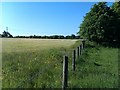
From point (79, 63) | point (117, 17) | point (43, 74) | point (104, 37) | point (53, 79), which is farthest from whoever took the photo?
point (117, 17)

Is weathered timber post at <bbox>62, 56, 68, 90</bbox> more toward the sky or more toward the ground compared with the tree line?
more toward the ground

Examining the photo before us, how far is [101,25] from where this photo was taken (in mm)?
54250

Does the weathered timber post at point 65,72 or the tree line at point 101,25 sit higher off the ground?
the tree line at point 101,25

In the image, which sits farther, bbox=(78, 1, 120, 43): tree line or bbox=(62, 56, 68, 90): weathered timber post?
bbox=(78, 1, 120, 43): tree line

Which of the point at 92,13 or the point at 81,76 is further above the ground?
the point at 92,13

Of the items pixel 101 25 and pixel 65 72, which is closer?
pixel 65 72

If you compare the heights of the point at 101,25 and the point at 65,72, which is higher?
the point at 101,25

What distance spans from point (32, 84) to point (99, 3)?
166 feet

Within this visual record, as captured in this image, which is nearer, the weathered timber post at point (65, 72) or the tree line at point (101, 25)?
the weathered timber post at point (65, 72)

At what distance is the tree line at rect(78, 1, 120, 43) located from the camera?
53.8 metres

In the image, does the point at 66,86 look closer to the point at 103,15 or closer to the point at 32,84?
the point at 32,84

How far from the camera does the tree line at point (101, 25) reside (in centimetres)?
5380

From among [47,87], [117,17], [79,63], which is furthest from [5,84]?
[117,17]

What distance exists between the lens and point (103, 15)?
55.4 m
